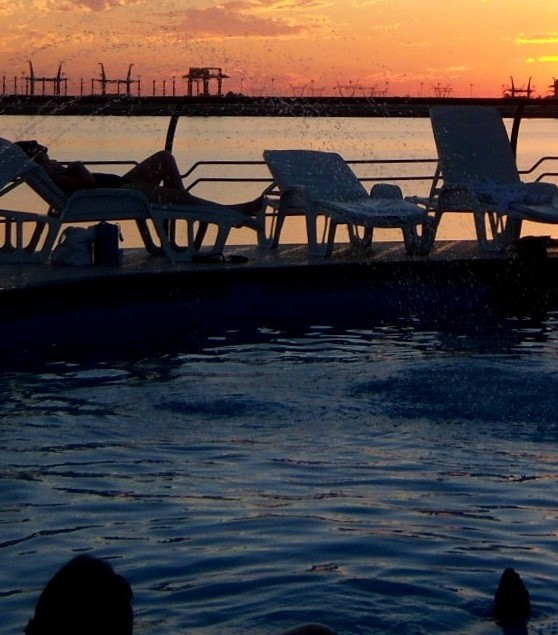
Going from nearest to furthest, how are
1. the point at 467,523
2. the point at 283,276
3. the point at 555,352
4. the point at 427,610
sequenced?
the point at 427,610 < the point at 467,523 < the point at 555,352 < the point at 283,276

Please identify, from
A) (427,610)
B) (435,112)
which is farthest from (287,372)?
(435,112)

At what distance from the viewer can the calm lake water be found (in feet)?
12.3

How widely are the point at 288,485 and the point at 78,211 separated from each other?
4455 mm

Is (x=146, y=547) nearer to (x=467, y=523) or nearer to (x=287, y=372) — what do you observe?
(x=467, y=523)

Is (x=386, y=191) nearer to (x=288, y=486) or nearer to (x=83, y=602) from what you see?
(x=288, y=486)

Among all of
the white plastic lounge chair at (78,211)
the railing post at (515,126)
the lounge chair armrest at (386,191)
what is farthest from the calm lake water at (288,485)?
the railing post at (515,126)

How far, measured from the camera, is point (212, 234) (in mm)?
13055

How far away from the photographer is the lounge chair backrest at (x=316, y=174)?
33.1 ft

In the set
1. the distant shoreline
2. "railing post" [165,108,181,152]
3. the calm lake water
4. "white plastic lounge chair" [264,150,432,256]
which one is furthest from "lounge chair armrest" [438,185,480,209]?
the calm lake water

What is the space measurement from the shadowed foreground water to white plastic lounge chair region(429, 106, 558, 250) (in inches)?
116

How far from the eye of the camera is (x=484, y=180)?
1040cm

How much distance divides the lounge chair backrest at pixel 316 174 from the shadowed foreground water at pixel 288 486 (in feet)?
9.46

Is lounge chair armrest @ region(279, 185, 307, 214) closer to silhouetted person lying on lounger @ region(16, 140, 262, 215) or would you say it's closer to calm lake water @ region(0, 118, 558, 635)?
silhouetted person lying on lounger @ region(16, 140, 262, 215)

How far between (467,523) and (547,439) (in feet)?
3.99
